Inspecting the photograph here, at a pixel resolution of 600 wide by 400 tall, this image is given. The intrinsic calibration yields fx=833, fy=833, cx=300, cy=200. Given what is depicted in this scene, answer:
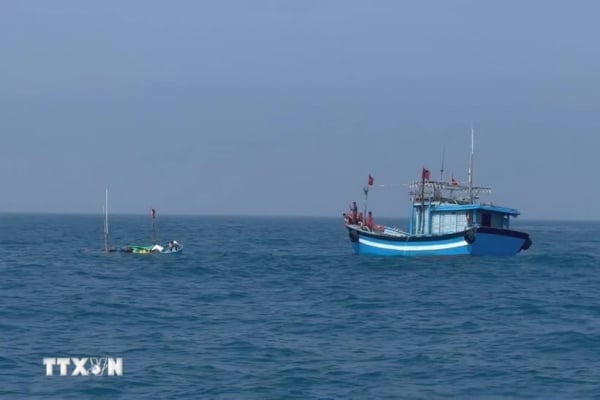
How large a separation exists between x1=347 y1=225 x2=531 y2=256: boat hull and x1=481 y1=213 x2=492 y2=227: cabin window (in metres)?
1.00

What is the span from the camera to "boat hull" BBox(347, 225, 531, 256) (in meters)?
56.3

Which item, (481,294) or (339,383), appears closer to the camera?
(339,383)

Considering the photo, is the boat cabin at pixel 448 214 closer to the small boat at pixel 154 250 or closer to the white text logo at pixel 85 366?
the small boat at pixel 154 250

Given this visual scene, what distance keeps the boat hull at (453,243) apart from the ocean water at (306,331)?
316 centimetres

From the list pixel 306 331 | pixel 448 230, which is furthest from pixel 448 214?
pixel 306 331

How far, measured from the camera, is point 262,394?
66.2 feet

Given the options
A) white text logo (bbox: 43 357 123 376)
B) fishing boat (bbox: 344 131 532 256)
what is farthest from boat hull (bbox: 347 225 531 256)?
white text logo (bbox: 43 357 123 376)

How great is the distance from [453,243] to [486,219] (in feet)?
10.7

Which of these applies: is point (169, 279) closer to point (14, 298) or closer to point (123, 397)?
point (14, 298)


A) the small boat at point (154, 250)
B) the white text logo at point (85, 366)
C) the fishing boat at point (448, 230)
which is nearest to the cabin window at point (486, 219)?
the fishing boat at point (448, 230)

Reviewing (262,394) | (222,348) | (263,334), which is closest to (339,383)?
(262,394)

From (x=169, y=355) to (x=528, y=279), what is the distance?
95.9ft

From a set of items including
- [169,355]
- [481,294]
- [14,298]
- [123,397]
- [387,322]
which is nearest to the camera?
[123,397]

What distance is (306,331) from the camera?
28.7m
